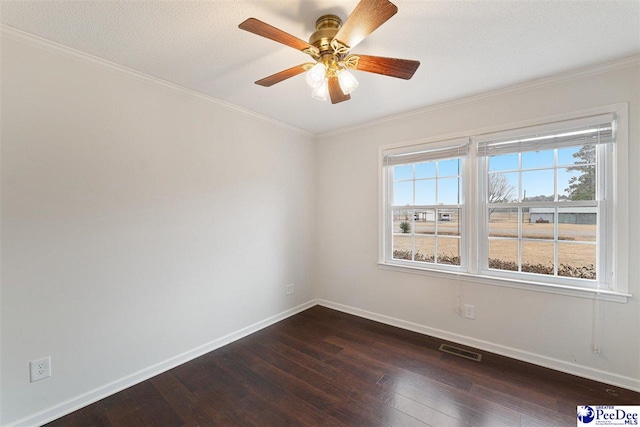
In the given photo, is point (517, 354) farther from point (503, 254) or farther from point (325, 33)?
point (325, 33)

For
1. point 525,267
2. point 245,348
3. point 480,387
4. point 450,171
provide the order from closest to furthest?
point 480,387
point 525,267
point 245,348
point 450,171

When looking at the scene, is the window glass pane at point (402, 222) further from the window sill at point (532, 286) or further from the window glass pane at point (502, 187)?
the window glass pane at point (502, 187)

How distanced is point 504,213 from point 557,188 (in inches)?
17.4

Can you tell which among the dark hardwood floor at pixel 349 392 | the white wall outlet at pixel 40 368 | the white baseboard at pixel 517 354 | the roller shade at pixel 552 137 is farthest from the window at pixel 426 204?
the white wall outlet at pixel 40 368

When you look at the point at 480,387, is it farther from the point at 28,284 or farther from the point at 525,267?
the point at 28,284

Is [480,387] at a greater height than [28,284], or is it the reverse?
[28,284]

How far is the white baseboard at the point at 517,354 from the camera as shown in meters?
2.00

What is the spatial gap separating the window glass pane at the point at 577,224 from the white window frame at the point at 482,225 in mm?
93

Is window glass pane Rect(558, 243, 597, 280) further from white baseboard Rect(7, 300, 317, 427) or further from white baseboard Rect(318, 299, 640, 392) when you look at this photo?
white baseboard Rect(7, 300, 317, 427)

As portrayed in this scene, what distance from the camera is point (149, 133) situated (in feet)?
7.25

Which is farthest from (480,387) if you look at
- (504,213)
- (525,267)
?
(504,213)

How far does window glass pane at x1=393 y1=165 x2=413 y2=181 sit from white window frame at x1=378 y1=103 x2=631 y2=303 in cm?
13

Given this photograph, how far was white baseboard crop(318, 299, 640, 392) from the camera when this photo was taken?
2002mm

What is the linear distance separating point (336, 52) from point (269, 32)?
1.39 ft
